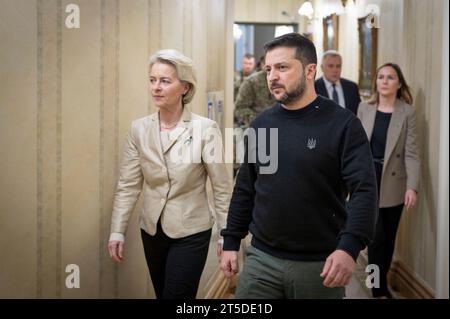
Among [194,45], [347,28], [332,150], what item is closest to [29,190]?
[194,45]

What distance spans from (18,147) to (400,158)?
1482 millimetres

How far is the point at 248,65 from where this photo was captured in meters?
2.57

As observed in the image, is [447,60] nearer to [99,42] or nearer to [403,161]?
[403,161]

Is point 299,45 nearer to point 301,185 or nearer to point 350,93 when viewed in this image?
point 301,185

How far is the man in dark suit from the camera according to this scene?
7.09 ft

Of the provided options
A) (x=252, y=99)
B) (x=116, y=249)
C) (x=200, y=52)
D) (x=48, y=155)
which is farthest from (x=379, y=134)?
(x=48, y=155)

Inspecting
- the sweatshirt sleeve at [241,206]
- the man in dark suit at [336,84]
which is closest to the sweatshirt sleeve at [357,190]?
the sweatshirt sleeve at [241,206]

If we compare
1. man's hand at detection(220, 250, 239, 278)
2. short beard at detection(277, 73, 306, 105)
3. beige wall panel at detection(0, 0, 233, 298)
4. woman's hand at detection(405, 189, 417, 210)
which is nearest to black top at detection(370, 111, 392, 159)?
woman's hand at detection(405, 189, 417, 210)

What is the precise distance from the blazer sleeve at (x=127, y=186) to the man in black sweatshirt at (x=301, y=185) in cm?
51

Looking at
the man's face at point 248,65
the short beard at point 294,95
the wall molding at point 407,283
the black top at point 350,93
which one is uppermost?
the man's face at point 248,65

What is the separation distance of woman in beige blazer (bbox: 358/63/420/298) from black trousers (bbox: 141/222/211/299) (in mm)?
673

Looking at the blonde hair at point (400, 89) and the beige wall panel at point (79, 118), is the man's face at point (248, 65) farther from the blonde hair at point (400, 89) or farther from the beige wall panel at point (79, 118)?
the blonde hair at point (400, 89)

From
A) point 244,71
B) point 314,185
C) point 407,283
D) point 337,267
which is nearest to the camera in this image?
point 337,267

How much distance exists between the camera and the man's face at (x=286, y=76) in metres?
1.77
